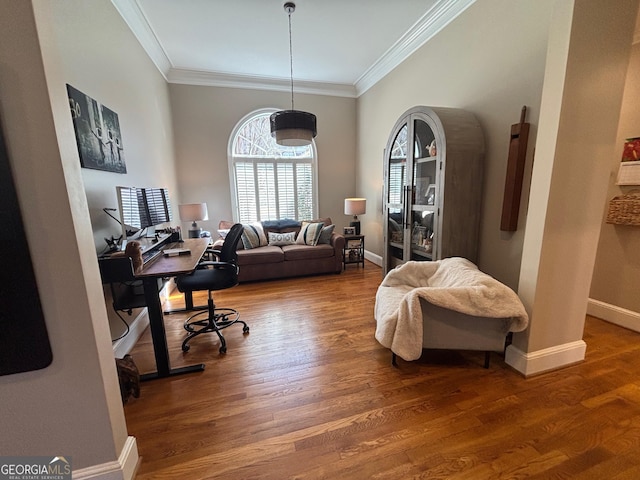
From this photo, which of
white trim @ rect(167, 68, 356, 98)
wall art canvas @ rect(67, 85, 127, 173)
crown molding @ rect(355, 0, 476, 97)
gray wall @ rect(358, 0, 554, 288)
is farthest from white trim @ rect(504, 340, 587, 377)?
white trim @ rect(167, 68, 356, 98)

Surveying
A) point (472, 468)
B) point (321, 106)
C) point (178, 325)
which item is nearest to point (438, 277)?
point (472, 468)

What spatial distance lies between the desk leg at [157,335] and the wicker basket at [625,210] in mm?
3887

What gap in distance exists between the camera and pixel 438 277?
2268 millimetres

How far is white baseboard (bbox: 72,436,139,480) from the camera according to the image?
114 cm

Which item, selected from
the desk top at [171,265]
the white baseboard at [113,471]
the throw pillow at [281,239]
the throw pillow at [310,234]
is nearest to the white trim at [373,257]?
the throw pillow at [310,234]

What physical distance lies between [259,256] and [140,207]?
70.1 inches

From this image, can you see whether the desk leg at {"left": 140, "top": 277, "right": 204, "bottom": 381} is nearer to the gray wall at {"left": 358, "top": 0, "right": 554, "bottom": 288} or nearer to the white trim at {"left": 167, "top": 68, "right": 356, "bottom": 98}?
the gray wall at {"left": 358, "top": 0, "right": 554, "bottom": 288}

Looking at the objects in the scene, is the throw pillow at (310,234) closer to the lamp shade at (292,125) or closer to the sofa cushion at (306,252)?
the sofa cushion at (306,252)

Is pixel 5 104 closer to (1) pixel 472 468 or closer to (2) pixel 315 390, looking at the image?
(2) pixel 315 390

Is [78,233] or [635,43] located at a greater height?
[635,43]

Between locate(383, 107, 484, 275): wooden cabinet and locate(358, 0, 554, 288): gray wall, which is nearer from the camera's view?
locate(358, 0, 554, 288): gray wall

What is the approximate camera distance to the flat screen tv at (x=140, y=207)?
2.02 m

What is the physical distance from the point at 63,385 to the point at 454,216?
9.22 ft

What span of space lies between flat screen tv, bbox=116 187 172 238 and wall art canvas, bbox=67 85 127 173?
259 millimetres
